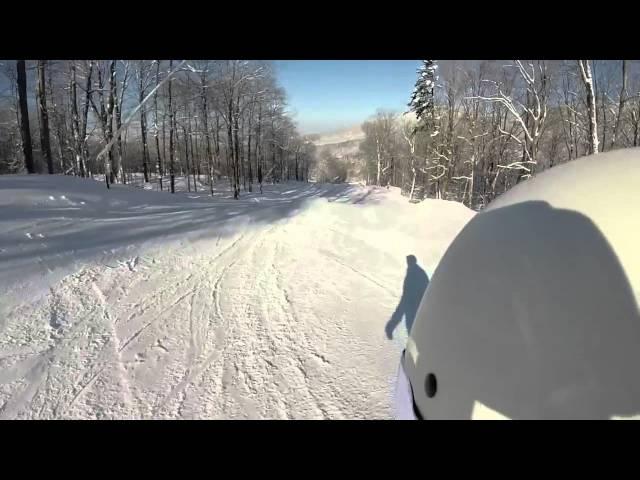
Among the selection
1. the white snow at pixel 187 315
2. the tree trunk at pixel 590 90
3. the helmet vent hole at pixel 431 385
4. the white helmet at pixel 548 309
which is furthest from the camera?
the tree trunk at pixel 590 90

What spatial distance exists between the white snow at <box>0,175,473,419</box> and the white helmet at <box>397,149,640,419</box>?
2.50 m

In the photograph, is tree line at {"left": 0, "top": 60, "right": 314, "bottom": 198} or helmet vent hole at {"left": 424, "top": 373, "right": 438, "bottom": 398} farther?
tree line at {"left": 0, "top": 60, "right": 314, "bottom": 198}

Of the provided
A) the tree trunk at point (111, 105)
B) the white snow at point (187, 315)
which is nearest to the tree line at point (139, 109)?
the tree trunk at point (111, 105)

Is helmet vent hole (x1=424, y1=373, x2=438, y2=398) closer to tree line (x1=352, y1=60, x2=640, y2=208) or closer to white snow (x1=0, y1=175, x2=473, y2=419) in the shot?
white snow (x1=0, y1=175, x2=473, y2=419)

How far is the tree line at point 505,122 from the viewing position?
17.4 meters

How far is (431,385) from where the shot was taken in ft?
5.51

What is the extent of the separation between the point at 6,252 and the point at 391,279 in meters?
7.52

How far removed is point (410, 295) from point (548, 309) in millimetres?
5440

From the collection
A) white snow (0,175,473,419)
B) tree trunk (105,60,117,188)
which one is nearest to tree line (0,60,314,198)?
tree trunk (105,60,117,188)

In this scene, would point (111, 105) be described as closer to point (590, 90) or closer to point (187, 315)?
point (187, 315)

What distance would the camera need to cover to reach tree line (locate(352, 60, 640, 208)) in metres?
17.4

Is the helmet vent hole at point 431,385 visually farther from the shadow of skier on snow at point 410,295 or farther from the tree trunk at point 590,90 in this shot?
the tree trunk at point 590,90
